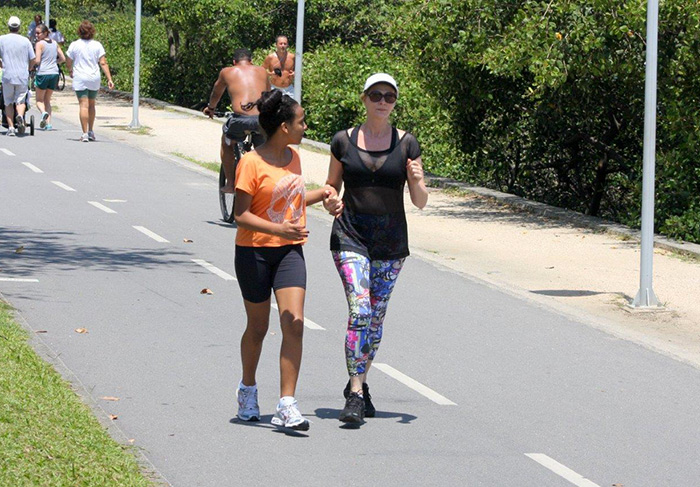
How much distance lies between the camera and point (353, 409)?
7031mm

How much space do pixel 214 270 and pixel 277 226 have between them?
5433 mm

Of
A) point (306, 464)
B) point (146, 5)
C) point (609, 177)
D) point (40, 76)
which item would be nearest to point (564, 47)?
point (609, 177)

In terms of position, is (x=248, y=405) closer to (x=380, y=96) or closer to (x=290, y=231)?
(x=290, y=231)

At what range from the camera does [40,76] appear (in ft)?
83.4

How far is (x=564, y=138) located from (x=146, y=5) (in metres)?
19.0

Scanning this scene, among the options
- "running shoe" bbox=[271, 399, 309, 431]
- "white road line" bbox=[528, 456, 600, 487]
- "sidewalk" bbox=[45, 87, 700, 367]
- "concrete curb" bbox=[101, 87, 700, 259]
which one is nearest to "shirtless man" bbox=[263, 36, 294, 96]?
"sidewalk" bbox=[45, 87, 700, 367]

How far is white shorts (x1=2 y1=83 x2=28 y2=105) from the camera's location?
23.7 meters

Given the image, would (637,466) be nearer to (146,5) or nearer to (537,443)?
(537,443)

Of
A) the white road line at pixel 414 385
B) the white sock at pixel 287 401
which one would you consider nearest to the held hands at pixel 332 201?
the white sock at pixel 287 401

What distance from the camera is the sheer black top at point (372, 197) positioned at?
710cm

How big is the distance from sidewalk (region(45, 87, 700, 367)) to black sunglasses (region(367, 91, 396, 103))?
11.0 ft

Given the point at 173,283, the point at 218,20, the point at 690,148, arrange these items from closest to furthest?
the point at 173,283 → the point at 690,148 → the point at 218,20

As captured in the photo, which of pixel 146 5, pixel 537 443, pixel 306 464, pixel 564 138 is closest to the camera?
pixel 306 464

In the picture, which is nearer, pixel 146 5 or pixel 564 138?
pixel 564 138
